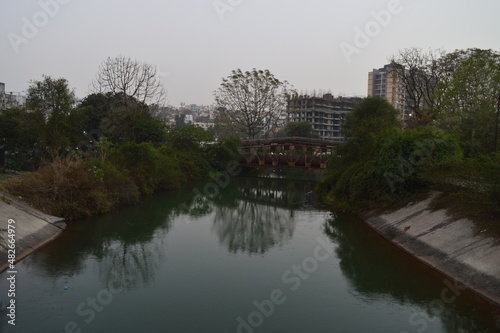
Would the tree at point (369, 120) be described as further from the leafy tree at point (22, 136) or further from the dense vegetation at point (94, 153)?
the leafy tree at point (22, 136)

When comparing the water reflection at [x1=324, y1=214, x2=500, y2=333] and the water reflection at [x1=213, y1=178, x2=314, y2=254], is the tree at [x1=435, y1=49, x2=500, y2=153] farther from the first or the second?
the water reflection at [x1=324, y1=214, x2=500, y2=333]

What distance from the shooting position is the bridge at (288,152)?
3834cm

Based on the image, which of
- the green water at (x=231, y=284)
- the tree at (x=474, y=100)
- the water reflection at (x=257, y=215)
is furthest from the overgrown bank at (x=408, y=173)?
the tree at (x=474, y=100)

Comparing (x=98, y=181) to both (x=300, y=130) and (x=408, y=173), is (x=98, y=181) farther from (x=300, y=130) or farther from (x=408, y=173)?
(x=300, y=130)

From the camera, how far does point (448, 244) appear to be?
1277 cm

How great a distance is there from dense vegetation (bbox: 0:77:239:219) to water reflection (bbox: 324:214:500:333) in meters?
11.4

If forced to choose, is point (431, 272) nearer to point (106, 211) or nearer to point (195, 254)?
point (195, 254)

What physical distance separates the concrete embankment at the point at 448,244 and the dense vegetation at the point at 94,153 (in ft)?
43.6

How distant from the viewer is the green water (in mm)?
9117

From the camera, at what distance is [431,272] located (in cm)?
1226

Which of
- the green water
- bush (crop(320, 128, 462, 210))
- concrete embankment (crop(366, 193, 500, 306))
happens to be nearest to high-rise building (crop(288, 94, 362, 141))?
bush (crop(320, 128, 462, 210))

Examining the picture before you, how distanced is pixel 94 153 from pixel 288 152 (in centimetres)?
2056

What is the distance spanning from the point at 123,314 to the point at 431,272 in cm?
887

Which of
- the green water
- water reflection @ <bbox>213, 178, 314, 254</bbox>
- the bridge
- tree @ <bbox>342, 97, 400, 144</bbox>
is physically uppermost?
tree @ <bbox>342, 97, 400, 144</bbox>
